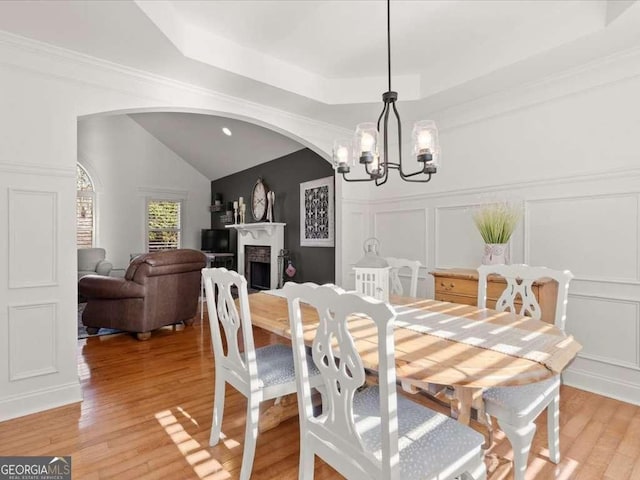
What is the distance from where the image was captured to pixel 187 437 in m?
2.01

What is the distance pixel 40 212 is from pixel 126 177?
533 cm

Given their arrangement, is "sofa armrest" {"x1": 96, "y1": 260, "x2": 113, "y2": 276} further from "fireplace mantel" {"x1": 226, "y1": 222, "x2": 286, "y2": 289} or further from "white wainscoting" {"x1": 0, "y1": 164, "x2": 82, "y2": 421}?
"white wainscoting" {"x1": 0, "y1": 164, "x2": 82, "y2": 421}

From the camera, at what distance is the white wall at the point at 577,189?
2.49 metres

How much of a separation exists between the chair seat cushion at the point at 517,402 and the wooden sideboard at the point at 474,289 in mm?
1027

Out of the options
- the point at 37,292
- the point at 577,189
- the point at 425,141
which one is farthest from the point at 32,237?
the point at 577,189

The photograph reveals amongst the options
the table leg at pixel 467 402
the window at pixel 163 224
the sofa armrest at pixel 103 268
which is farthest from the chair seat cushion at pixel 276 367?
the window at pixel 163 224

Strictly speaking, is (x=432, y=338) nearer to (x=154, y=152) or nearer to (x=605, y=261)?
(x=605, y=261)

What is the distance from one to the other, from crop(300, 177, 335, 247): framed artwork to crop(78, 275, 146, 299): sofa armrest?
2.42m

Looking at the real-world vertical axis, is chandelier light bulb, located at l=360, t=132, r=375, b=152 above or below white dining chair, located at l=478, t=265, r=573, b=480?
above

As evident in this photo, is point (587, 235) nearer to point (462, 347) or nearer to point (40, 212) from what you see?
point (462, 347)

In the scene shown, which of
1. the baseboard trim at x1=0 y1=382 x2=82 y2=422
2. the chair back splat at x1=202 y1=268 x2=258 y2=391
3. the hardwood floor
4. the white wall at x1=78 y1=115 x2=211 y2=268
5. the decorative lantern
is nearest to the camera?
the chair back splat at x1=202 y1=268 x2=258 y2=391

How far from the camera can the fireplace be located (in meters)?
6.20

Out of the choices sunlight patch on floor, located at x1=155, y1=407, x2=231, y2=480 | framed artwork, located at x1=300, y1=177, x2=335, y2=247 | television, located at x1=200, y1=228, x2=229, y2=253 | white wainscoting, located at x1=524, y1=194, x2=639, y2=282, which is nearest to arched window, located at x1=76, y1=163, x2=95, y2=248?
television, located at x1=200, y1=228, x2=229, y2=253

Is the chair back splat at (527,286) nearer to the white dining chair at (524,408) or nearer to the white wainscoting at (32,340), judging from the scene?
the white dining chair at (524,408)
